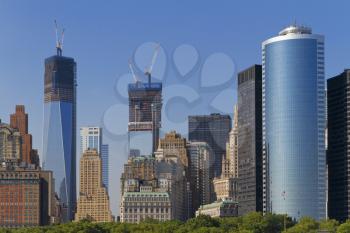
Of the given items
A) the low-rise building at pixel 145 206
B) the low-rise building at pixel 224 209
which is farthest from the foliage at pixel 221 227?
the low-rise building at pixel 145 206

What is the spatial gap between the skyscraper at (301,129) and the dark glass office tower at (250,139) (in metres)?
9.60

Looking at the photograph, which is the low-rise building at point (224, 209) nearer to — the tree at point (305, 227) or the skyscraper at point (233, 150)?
the skyscraper at point (233, 150)

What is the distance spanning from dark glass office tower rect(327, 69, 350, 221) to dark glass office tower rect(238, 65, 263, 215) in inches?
414

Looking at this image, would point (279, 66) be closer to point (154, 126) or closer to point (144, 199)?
point (144, 199)

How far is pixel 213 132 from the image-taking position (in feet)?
556

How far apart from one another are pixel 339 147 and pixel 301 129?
5.97 metres

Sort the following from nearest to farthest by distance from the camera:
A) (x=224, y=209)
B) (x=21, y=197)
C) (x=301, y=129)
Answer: (x=301, y=129), (x=224, y=209), (x=21, y=197)

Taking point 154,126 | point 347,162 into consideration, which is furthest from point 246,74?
point 154,126

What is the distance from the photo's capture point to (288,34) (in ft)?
373

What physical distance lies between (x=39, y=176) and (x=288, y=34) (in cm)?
5679

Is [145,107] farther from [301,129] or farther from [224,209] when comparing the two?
[301,129]

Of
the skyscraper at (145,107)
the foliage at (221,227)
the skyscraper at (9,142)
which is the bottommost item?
the foliage at (221,227)

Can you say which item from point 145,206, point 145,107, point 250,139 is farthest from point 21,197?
point 145,107

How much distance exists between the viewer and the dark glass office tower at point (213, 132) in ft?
532
